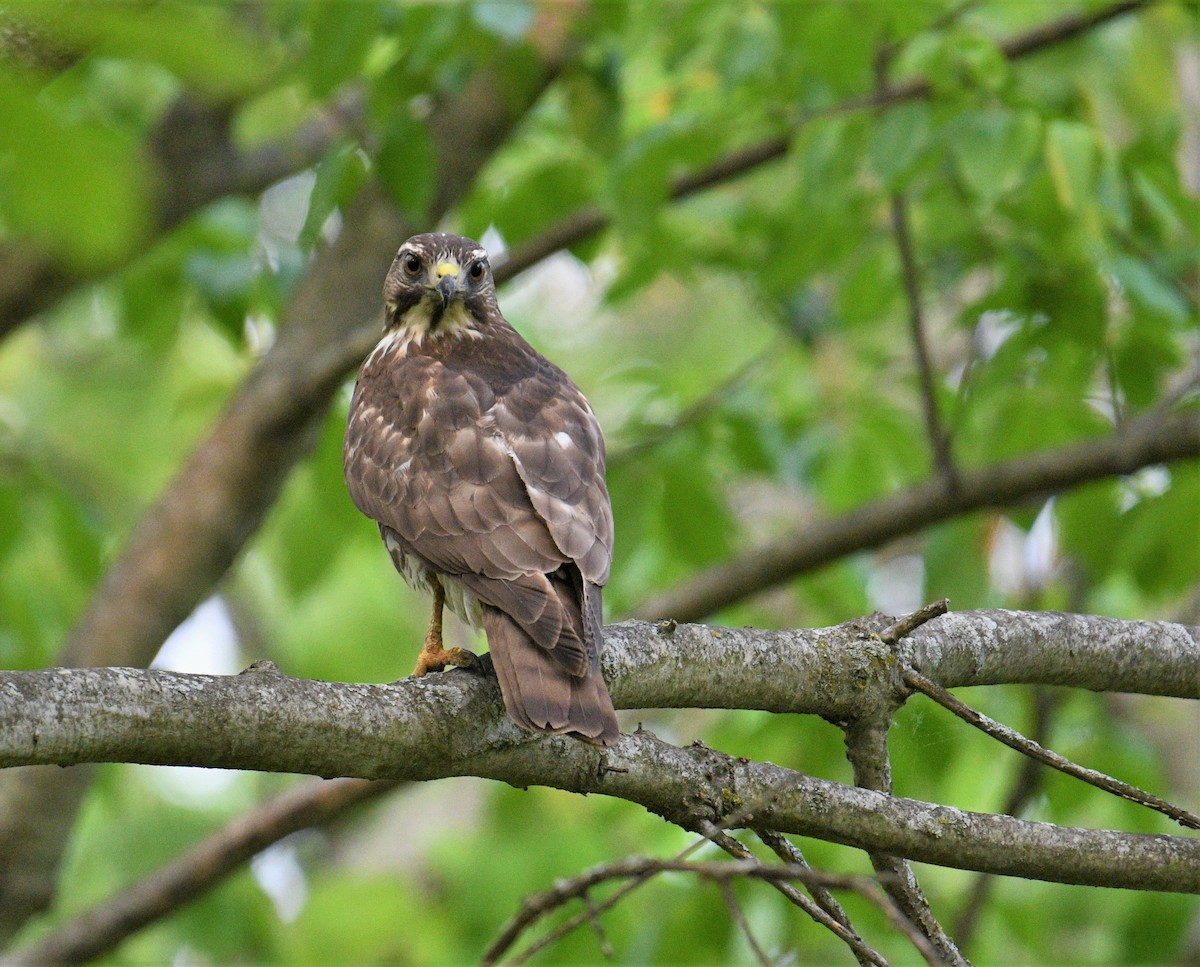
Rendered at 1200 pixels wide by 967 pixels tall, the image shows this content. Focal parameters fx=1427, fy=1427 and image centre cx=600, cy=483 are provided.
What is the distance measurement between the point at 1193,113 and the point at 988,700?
11.1 ft

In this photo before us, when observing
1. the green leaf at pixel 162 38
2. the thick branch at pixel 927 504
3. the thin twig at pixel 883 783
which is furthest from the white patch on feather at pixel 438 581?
the green leaf at pixel 162 38

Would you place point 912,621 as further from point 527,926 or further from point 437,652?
point 437,652

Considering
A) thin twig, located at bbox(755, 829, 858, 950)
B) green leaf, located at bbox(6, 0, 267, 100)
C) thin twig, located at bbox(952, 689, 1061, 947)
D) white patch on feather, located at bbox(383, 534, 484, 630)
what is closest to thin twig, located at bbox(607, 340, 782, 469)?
white patch on feather, located at bbox(383, 534, 484, 630)

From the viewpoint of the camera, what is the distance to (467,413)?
147 inches

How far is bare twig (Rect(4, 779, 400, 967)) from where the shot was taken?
500 cm

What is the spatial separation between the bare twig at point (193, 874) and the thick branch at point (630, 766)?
241 centimetres

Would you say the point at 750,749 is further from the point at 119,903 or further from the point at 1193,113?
the point at 1193,113

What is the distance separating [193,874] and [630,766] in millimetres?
2955

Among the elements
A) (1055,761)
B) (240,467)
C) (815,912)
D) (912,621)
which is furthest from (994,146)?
(240,467)

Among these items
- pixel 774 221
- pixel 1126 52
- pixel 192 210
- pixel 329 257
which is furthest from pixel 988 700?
pixel 192 210

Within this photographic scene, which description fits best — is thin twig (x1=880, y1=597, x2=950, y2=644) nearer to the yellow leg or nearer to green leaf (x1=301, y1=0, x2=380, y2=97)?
the yellow leg

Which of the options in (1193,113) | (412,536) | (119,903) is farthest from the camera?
(1193,113)

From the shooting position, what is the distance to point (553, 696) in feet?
8.61

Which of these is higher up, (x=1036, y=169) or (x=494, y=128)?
(x=494, y=128)
